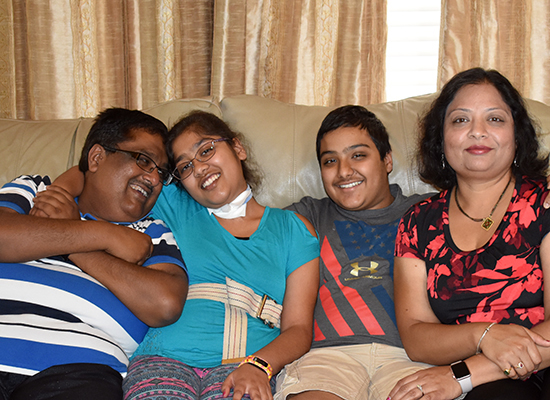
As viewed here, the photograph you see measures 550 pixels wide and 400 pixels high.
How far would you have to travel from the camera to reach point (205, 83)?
2.73 m

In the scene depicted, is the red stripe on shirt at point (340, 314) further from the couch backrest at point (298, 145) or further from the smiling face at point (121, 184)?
the smiling face at point (121, 184)

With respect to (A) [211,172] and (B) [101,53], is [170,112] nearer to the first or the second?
(A) [211,172]

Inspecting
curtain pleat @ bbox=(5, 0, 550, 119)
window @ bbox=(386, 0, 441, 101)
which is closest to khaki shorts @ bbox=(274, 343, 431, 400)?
curtain pleat @ bbox=(5, 0, 550, 119)

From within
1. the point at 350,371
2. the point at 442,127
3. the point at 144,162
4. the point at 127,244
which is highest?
the point at 442,127

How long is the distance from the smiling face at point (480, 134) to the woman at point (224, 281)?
0.58 meters

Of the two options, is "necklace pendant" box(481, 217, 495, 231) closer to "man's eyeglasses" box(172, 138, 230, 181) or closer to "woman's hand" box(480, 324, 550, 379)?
"woman's hand" box(480, 324, 550, 379)

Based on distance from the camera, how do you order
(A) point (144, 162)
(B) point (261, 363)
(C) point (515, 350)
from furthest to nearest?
(A) point (144, 162) < (B) point (261, 363) < (C) point (515, 350)

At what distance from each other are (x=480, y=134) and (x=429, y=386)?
0.79 metres

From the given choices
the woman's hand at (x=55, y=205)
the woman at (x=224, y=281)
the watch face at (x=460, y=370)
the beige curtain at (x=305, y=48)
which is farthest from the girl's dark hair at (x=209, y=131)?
the watch face at (x=460, y=370)

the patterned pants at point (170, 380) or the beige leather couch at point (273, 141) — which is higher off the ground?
the beige leather couch at point (273, 141)

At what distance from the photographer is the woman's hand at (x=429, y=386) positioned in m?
1.23

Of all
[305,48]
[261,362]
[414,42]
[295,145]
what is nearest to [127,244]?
[261,362]

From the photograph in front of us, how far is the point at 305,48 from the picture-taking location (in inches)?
102

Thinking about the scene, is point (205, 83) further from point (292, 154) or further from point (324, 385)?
point (324, 385)
